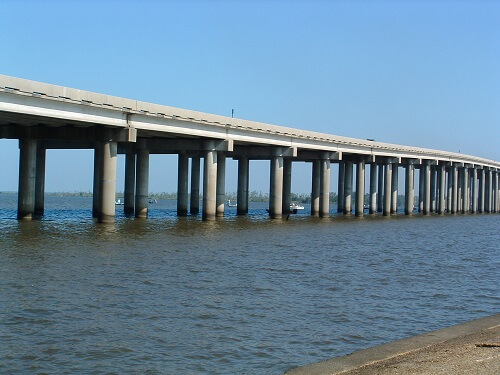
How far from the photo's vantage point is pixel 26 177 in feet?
186

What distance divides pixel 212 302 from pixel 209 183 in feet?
138

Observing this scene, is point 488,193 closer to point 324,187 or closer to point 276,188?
point 324,187

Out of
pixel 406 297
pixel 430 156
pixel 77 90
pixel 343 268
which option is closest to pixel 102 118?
pixel 77 90

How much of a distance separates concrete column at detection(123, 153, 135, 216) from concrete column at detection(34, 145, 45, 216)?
28.9ft

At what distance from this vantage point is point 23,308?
17.8 m

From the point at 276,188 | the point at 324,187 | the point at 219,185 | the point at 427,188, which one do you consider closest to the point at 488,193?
the point at 427,188

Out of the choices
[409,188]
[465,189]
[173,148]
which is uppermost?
[173,148]

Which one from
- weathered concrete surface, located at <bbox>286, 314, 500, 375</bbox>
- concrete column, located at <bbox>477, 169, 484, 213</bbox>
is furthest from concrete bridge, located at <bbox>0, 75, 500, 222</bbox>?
weathered concrete surface, located at <bbox>286, 314, 500, 375</bbox>

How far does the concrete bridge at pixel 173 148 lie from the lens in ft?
148

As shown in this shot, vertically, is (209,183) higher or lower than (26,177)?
lower

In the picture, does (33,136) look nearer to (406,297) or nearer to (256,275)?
(256,275)

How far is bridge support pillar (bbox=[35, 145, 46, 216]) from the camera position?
67.0 meters

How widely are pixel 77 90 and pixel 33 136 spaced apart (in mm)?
12379

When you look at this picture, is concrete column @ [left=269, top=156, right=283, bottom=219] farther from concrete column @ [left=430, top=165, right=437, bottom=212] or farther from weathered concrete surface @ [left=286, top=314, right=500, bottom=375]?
weathered concrete surface @ [left=286, top=314, right=500, bottom=375]
